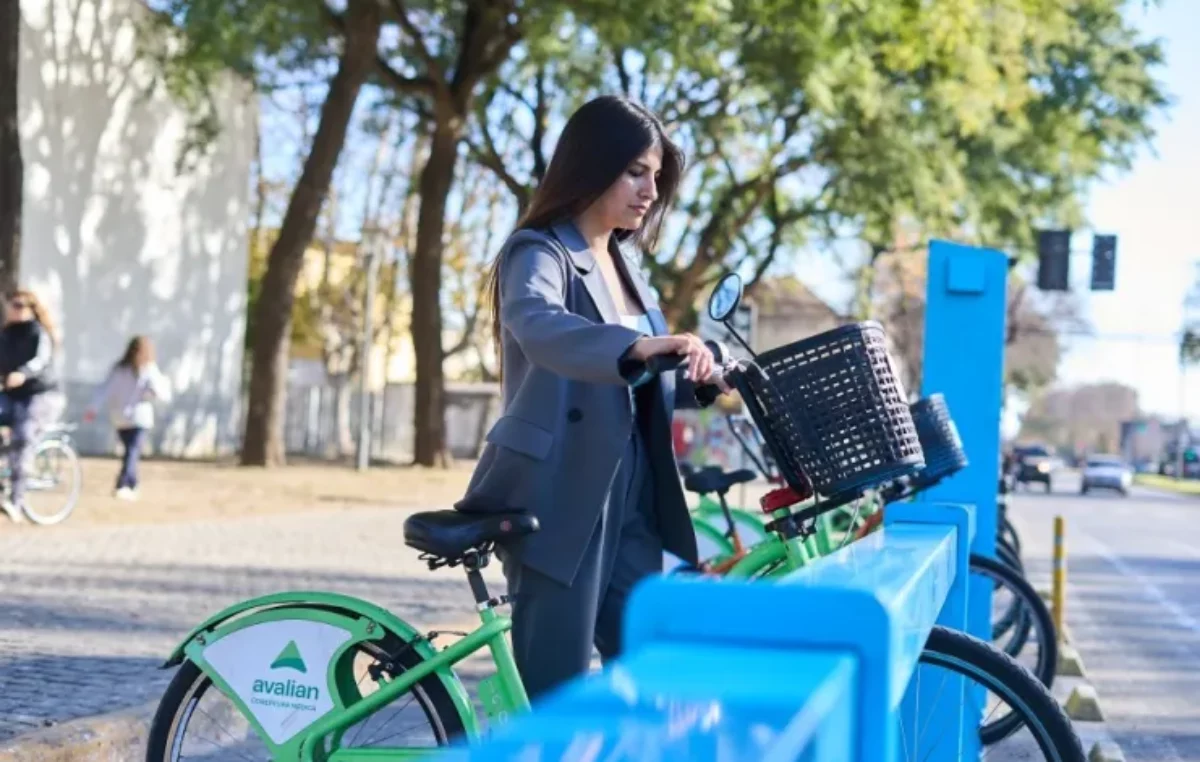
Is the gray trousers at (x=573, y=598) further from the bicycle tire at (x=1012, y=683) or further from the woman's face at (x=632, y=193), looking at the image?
the bicycle tire at (x=1012, y=683)

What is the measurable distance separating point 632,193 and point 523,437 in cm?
56

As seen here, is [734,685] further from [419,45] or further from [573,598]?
[419,45]

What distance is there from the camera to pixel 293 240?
22750mm

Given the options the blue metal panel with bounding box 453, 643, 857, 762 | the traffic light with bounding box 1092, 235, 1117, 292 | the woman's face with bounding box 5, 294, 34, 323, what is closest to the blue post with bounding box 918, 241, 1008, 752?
the blue metal panel with bounding box 453, 643, 857, 762

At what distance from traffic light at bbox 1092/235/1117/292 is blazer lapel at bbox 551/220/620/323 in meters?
24.5

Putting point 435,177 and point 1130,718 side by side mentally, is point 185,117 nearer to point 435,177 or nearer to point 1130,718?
point 435,177

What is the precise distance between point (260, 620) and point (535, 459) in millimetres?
766

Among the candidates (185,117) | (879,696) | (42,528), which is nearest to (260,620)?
(879,696)

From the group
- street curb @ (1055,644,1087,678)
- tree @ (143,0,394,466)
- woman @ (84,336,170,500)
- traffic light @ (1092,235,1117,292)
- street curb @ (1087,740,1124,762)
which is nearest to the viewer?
street curb @ (1087,740,1124,762)

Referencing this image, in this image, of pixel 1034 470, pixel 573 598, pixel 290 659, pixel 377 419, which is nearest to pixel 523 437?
pixel 573 598

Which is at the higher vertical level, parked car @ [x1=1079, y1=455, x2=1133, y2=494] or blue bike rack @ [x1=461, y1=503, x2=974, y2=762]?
blue bike rack @ [x1=461, y1=503, x2=974, y2=762]

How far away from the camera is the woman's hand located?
3.11m

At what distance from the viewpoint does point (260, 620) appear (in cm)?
380

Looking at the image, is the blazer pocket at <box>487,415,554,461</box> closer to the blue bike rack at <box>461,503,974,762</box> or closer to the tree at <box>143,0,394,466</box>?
the blue bike rack at <box>461,503,974,762</box>
